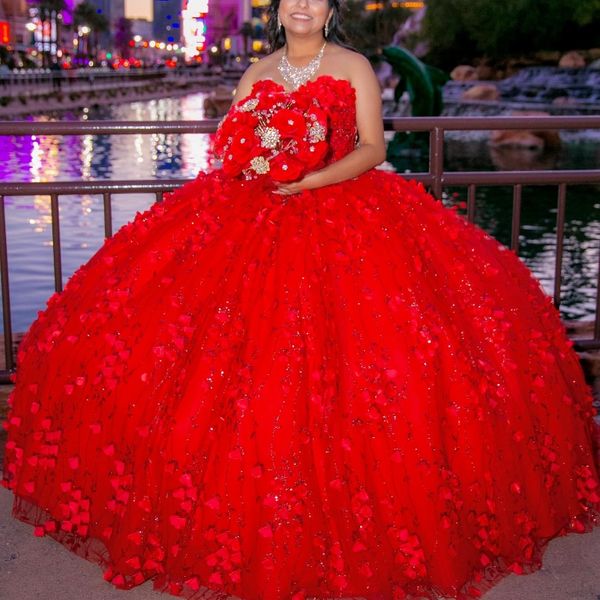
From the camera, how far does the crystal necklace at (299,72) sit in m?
3.08

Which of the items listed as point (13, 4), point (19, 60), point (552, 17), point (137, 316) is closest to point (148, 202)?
point (137, 316)

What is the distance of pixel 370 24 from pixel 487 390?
77.8 metres

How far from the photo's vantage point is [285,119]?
8.82 feet

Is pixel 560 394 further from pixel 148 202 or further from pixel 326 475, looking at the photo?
pixel 148 202

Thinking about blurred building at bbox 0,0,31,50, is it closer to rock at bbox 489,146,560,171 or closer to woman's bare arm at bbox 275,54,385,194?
rock at bbox 489,146,560,171

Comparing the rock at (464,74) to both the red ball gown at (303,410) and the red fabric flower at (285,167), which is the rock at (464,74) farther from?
the red fabric flower at (285,167)

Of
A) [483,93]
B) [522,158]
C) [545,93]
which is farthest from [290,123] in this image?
[545,93]

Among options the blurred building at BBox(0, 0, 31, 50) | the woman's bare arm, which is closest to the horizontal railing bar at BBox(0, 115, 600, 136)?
the woman's bare arm

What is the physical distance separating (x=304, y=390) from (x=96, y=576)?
90 centimetres

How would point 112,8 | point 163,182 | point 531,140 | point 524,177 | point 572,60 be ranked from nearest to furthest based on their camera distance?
point 163,182, point 524,177, point 531,140, point 572,60, point 112,8

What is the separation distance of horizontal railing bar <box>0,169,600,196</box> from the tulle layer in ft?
3.98

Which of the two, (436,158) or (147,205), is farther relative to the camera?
(147,205)

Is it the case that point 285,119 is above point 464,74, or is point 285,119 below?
below

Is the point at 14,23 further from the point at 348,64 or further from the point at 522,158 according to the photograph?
the point at 348,64
